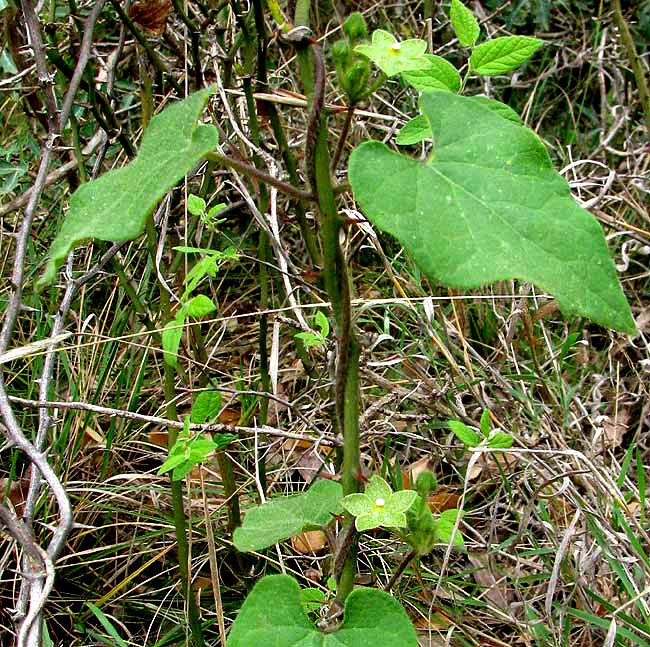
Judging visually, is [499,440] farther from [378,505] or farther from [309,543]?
[309,543]

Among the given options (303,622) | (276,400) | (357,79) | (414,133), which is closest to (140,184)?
(357,79)

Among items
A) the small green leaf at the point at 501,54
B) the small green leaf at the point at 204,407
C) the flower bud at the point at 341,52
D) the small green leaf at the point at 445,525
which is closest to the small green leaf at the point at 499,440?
the small green leaf at the point at 445,525

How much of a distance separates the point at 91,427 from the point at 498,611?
0.93 m

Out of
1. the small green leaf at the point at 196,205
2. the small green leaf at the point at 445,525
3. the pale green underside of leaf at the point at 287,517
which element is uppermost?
the small green leaf at the point at 196,205

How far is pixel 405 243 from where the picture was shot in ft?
2.24

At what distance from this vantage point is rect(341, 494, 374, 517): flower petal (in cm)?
92

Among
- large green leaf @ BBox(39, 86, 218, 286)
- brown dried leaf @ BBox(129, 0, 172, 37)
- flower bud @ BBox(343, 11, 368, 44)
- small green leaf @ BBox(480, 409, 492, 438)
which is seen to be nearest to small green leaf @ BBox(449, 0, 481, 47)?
flower bud @ BBox(343, 11, 368, 44)

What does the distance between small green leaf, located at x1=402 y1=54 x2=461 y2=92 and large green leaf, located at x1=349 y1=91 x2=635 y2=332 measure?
199mm

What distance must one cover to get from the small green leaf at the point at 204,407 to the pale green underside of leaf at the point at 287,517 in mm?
220

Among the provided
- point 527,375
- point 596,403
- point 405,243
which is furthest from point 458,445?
point 405,243

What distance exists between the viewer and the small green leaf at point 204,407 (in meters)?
1.23

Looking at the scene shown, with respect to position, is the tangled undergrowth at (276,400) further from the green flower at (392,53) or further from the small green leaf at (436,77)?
the green flower at (392,53)

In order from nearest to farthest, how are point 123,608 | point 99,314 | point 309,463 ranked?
1. point 123,608
2. point 309,463
3. point 99,314

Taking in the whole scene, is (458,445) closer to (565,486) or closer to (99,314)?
(565,486)
